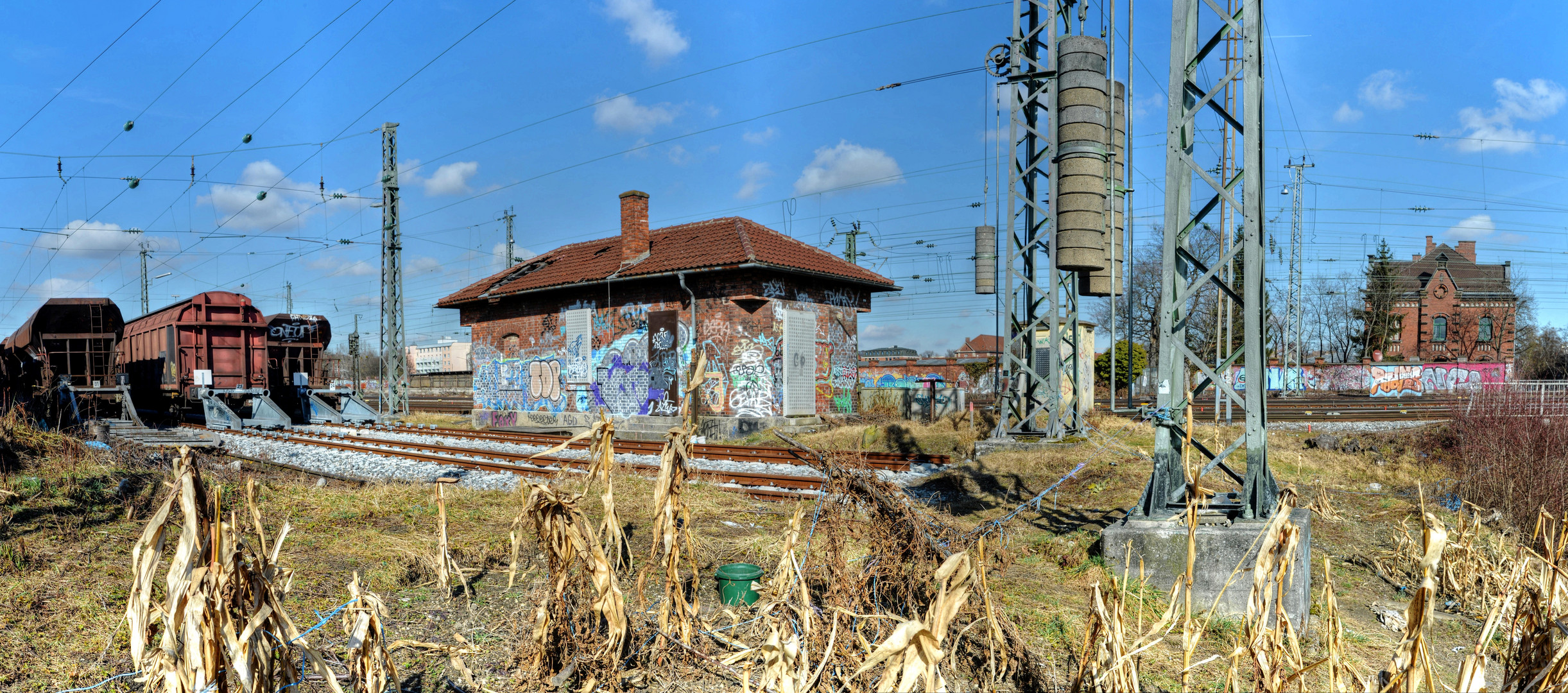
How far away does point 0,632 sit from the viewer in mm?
4762

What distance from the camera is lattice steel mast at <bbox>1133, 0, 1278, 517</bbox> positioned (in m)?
5.86

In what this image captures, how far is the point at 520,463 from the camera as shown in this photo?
14672 mm

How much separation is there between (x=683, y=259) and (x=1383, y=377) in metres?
41.9

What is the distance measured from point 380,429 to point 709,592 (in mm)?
19633

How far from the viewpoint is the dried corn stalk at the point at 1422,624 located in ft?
7.88

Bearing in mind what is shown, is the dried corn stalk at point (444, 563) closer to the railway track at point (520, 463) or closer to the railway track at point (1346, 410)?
the railway track at point (520, 463)

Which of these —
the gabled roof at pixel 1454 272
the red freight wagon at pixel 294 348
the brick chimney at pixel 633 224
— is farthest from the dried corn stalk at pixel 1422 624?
the gabled roof at pixel 1454 272

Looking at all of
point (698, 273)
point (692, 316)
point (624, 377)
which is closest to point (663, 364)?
point (624, 377)

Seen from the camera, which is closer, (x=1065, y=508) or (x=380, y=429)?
(x=1065, y=508)

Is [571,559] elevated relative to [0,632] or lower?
elevated

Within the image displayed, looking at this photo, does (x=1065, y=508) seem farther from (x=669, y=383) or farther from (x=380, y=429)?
(x=380, y=429)

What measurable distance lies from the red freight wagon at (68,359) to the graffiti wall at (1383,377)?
45.0 m

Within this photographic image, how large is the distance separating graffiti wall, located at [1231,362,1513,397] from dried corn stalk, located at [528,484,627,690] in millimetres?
43239

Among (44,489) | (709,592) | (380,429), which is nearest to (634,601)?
(709,592)
